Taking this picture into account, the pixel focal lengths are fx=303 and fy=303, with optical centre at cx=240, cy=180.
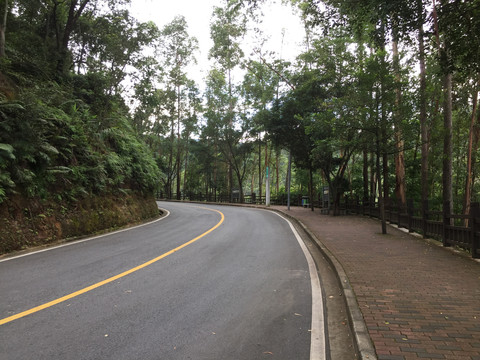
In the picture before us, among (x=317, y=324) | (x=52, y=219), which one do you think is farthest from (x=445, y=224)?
(x=52, y=219)

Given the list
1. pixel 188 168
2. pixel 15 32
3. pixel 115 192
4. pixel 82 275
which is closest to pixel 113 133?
pixel 115 192

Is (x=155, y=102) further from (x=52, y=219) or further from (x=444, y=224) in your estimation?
(x=444, y=224)

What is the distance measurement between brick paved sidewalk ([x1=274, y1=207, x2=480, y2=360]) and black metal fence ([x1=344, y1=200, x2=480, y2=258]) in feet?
1.37

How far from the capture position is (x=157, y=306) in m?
4.24

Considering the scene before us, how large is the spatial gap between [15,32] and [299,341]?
21.1 meters

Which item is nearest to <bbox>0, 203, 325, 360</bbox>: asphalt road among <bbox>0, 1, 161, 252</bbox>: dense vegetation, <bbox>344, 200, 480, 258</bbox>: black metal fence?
<bbox>0, 1, 161, 252</bbox>: dense vegetation

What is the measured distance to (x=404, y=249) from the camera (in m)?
8.32

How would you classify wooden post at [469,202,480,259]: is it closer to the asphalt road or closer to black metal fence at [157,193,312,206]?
the asphalt road

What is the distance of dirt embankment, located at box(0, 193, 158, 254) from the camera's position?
8.11 m

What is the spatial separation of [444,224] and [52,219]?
1178 centimetres

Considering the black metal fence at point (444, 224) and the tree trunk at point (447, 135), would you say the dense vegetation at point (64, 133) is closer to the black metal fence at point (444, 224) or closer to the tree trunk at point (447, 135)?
the black metal fence at point (444, 224)

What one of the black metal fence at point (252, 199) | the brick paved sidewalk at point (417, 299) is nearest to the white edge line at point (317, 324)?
the brick paved sidewalk at point (417, 299)

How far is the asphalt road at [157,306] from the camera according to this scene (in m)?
3.16

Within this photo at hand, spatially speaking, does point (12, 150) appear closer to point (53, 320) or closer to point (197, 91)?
point (53, 320)
